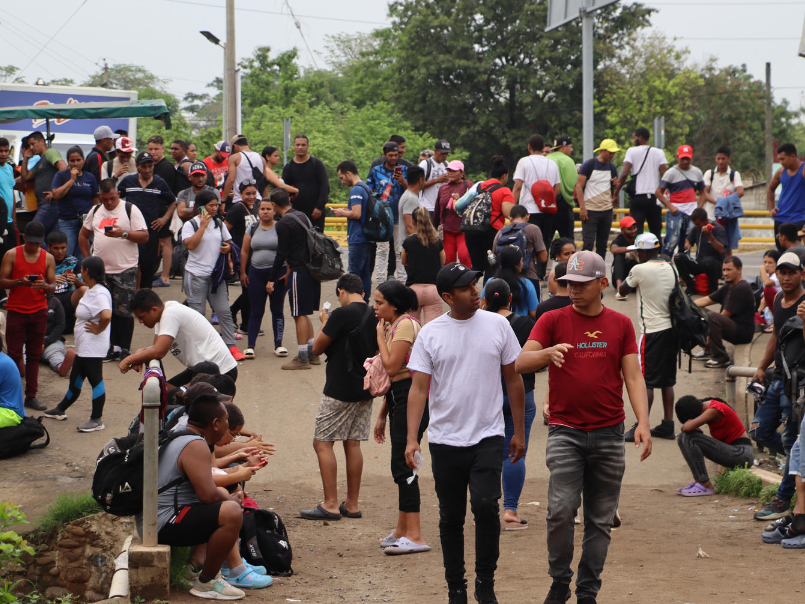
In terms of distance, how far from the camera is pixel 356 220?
12.4 metres

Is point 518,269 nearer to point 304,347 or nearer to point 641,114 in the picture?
point 304,347

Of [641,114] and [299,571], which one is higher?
[641,114]

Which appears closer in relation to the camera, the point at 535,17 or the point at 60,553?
the point at 60,553

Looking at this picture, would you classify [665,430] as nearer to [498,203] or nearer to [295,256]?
[498,203]

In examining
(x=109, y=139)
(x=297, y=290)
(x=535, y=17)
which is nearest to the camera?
(x=297, y=290)

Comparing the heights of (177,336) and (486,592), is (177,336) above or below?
above

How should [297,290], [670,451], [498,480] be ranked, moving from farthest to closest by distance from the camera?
1. [297,290]
2. [670,451]
3. [498,480]

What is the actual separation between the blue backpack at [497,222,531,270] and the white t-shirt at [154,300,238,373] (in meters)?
4.39

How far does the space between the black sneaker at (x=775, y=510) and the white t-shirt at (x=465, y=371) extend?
321 centimetres

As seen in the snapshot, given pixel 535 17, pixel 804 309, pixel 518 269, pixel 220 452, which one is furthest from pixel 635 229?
pixel 535 17

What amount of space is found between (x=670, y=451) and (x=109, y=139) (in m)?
8.57

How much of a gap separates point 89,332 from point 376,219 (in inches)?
175

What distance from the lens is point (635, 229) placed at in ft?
42.7

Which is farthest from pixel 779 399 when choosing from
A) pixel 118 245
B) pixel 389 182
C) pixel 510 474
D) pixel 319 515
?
pixel 118 245
